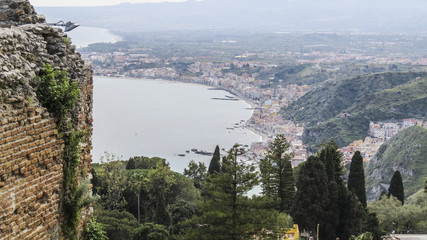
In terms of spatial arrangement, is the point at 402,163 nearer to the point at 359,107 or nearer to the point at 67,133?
the point at 359,107


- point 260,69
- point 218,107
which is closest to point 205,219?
point 218,107

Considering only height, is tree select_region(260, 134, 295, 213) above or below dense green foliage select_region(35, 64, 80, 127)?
below

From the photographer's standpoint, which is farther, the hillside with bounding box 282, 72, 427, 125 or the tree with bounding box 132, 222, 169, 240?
the hillside with bounding box 282, 72, 427, 125

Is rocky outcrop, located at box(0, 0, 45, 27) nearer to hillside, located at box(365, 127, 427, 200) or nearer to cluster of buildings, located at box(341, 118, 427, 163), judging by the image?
hillside, located at box(365, 127, 427, 200)

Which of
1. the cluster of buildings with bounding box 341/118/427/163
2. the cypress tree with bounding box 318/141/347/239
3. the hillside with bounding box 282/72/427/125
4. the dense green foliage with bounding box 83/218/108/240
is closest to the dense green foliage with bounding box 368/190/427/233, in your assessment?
the cypress tree with bounding box 318/141/347/239

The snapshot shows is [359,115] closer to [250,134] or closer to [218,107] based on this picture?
[250,134]

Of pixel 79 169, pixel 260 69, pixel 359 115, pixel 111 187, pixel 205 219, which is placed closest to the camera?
pixel 79 169
